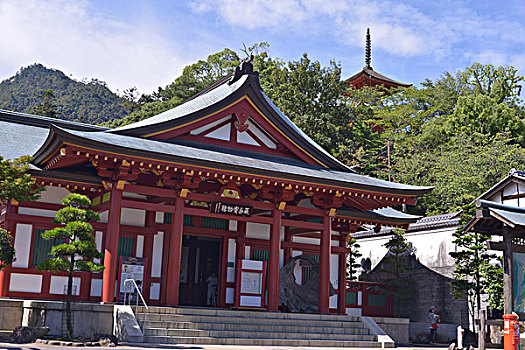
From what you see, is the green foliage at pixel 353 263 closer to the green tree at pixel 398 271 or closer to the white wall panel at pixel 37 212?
the green tree at pixel 398 271

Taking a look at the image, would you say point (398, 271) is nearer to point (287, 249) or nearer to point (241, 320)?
point (287, 249)

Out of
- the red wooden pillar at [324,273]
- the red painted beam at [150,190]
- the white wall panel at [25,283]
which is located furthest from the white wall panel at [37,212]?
the red wooden pillar at [324,273]

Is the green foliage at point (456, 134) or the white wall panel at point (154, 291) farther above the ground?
the green foliage at point (456, 134)

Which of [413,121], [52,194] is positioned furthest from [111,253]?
[413,121]

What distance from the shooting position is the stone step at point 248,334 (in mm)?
14383

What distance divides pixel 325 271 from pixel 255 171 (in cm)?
454

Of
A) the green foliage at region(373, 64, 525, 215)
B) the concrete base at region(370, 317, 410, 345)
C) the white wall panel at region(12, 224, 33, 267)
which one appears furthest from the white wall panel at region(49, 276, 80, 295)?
the green foliage at region(373, 64, 525, 215)

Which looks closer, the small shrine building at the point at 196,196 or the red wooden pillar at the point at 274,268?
the small shrine building at the point at 196,196

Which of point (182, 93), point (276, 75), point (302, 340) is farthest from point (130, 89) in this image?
point (302, 340)

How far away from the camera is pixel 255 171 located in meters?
16.8

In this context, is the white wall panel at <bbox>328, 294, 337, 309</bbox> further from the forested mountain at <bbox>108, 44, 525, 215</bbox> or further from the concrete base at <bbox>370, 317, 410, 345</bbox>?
the forested mountain at <bbox>108, 44, 525, 215</bbox>

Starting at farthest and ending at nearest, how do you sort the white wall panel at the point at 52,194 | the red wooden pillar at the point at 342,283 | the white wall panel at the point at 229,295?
the red wooden pillar at the point at 342,283 → the white wall panel at the point at 229,295 → the white wall panel at the point at 52,194

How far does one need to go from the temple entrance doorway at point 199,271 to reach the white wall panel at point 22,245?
216 inches

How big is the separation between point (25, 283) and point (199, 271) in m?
6.30
